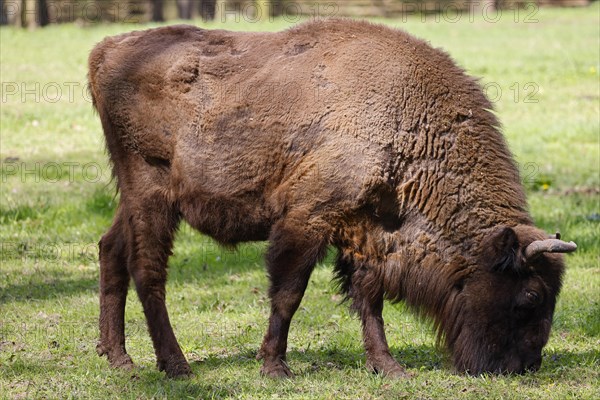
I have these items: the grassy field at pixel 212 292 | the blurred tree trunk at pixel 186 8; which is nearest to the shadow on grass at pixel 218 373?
the grassy field at pixel 212 292

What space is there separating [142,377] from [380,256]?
1.69 m

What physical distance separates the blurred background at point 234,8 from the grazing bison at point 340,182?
21615 millimetres

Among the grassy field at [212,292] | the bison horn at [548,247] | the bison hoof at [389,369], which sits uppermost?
the bison horn at [548,247]

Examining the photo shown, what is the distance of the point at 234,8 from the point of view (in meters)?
36.3

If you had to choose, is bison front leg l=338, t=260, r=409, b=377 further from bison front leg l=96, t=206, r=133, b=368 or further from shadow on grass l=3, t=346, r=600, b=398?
bison front leg l=96, t=206, r=133, b=368

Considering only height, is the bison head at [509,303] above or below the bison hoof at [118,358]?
above

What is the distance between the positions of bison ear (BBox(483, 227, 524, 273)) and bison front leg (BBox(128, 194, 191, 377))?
2.12 meters

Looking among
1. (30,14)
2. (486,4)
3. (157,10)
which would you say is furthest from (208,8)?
(486,4)

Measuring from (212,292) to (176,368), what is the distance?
2346 millimetres

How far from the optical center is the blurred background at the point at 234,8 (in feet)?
96.3

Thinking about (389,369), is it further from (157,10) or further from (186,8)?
(186,8)

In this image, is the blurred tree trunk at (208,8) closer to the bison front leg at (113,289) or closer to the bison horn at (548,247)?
the bison front leg at (113,289)

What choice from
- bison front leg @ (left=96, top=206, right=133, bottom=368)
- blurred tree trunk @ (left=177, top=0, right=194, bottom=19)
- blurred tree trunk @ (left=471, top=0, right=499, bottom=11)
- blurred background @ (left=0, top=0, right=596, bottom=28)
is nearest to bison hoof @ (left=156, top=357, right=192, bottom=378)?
bison front leg @ (left=96, top=206, right=133, bottom=368)

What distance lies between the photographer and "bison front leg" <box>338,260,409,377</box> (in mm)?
6074
